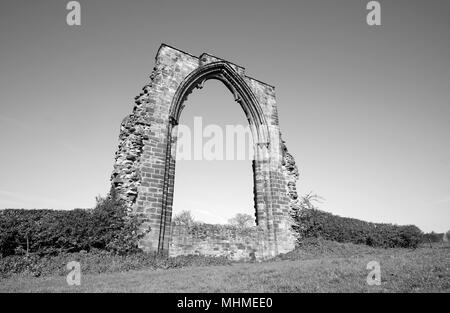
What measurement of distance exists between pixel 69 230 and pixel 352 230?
14.0m

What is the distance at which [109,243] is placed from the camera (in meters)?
8.45

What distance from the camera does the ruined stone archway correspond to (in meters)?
9.49

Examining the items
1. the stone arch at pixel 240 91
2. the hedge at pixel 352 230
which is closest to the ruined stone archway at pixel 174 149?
the stone arch at pixel 240 91

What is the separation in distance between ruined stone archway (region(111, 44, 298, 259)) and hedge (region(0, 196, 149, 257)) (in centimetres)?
49

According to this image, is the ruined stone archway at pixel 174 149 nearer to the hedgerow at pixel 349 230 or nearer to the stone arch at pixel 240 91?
the stone arch at pixel 240 91

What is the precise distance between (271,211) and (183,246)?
13.9 feet

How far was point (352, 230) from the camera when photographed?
15.8 metres

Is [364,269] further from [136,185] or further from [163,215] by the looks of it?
[136,185]

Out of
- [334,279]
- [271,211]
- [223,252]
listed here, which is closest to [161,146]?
[223,252]

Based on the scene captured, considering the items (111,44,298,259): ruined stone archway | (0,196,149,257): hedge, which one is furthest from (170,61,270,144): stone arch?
(0,196,149,257): hedge

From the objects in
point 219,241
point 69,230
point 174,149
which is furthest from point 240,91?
point 69,230

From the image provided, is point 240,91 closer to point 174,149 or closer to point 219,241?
point 174,149

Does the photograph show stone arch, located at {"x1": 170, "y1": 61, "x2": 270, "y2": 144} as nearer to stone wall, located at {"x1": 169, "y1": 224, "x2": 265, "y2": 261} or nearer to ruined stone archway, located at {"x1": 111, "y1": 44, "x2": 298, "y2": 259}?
ruined stone archway, located at {"x1": 111, "y1": 44, "x2": 298, "y2": 259}

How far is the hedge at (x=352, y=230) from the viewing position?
13328 mm
